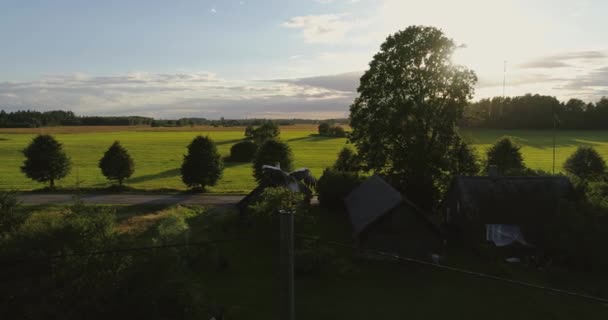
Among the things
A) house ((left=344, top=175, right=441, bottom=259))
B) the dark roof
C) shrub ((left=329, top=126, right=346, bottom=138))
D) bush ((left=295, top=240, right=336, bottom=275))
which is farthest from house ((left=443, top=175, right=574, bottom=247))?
shrub ((left=329, top=126, right=346, bottom=138))

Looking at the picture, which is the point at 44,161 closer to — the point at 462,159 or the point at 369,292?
the point at 369,292

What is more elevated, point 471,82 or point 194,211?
point 471,82

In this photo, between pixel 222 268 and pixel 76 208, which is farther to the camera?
pixel 222 268

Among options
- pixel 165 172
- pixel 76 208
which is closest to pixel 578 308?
pixel 76 208

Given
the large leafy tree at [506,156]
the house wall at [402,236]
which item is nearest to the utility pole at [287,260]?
the house wall at [402,236]

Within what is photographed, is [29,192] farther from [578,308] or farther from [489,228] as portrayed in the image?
[578,308]

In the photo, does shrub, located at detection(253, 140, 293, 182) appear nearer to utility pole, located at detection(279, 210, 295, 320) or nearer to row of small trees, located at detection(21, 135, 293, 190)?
row of small trees, located at detection(21, 135, 293, 190)

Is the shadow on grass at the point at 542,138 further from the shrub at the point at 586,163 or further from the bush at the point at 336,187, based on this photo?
the bush at the point at 336,187
